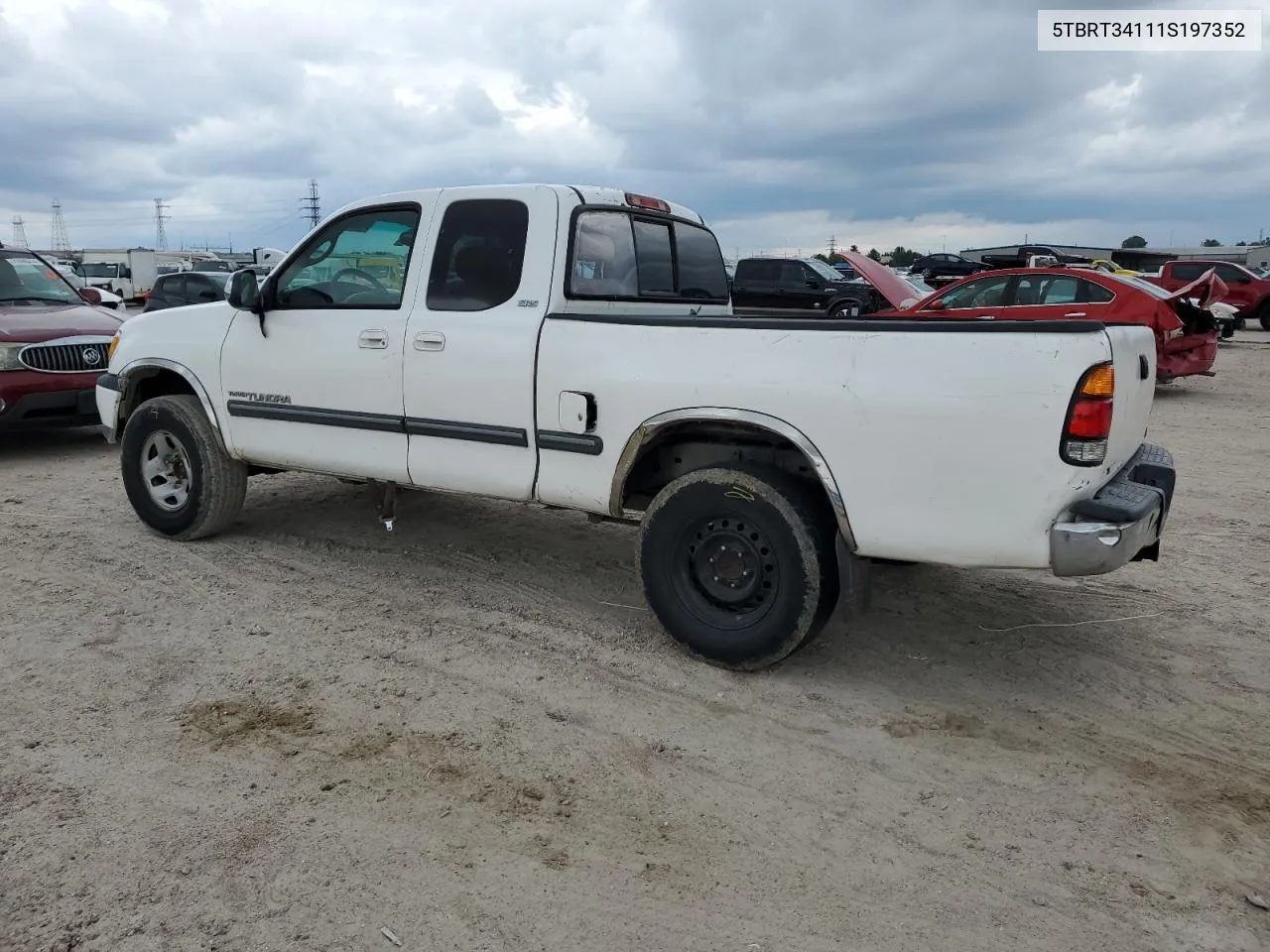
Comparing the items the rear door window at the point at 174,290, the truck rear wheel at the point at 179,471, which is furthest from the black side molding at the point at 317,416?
the rear door window at the point at 174,290

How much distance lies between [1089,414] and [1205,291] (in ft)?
34.6

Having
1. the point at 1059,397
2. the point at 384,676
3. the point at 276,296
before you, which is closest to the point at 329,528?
the point at 276,296

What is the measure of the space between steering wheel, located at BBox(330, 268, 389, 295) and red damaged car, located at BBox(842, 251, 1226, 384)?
24.8 ft

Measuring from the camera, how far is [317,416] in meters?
5.13

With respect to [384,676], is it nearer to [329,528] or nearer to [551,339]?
[551,339]

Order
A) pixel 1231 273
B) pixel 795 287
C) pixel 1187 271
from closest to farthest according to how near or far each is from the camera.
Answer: pixel 795 287 → pixel 1187 271 → pixel 1231 273

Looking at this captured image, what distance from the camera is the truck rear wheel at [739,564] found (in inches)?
153

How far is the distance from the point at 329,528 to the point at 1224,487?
21.3 ft

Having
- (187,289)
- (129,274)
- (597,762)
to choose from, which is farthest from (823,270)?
(129,274)

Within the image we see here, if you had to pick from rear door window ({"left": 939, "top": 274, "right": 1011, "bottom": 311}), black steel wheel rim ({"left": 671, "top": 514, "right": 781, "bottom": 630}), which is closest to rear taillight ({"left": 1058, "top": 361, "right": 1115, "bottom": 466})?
black steel wheel rim ({"left": 671, "top": 514, "right": 781, "bottom": 630})

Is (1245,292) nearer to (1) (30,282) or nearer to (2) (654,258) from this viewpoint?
(2) (654,258)

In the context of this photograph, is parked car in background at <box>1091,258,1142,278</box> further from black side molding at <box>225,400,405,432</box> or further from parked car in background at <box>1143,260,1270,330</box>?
black side molding at <box>225,400,405,432</box>

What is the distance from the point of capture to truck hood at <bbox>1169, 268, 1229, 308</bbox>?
38.4 feet

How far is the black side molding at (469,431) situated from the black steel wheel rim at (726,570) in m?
0.90
